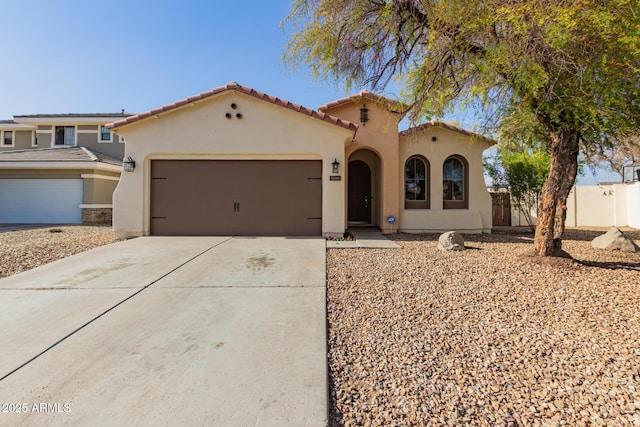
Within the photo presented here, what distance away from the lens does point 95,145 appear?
755 inches

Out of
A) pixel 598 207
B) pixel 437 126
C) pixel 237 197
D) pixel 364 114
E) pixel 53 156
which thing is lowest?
pixel 598 207

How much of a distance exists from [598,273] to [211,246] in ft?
27.4

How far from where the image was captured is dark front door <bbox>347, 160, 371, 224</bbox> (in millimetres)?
13969

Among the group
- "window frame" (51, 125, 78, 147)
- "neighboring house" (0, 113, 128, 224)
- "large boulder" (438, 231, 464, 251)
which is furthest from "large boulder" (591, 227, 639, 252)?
"window frame" (51, 125, 78, 147)

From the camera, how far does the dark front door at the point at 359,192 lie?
13969mm

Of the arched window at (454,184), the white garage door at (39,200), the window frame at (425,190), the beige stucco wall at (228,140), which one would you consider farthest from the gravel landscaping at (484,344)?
the white garage door at (39,200)

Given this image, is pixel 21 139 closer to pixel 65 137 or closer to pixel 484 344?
pixel 65 137

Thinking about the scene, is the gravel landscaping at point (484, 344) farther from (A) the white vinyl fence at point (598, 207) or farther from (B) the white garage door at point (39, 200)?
(A) the white vinyl fence at point (598, 207)

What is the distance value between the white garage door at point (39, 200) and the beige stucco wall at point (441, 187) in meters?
15.3

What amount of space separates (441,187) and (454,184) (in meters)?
0.72

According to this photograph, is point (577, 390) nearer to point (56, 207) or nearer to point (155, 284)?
point (155, 284)

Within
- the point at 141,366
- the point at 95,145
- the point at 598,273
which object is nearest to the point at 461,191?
the point at 598,273

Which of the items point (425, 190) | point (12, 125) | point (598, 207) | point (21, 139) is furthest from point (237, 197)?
point (12, 125)

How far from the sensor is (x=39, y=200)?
50.5 ft
